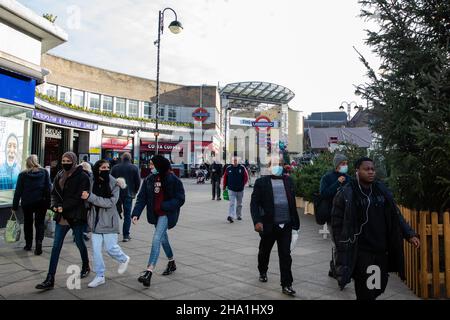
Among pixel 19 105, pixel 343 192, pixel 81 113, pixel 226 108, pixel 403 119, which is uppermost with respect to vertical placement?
pixel 226 108

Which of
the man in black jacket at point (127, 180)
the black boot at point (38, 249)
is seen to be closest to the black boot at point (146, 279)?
the black boot at point (38, 249)

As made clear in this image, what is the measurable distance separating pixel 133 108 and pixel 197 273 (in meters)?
35.3

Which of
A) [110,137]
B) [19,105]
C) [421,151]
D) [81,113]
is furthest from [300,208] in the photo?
[110,137]

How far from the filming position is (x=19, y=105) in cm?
996

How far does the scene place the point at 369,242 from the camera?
3510mm

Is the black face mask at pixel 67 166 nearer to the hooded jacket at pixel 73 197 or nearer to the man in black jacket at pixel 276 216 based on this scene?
the hooded jacket at pixel 73 197

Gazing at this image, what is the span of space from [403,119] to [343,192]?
2.27 m

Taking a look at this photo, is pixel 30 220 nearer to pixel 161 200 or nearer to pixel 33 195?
pixel 33 195

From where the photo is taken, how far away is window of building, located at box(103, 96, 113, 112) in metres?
35.9

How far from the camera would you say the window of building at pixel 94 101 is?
113ft

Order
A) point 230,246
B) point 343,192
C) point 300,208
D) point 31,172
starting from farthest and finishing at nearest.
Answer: point 300,208 → point 230,246 → point 31,172 → point 343,192

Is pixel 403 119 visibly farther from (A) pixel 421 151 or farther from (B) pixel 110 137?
(B) pixel 110 137

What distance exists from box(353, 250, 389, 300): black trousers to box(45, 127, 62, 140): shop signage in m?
25.9

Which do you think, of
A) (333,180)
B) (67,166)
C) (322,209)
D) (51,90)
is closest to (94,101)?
(51,90)
